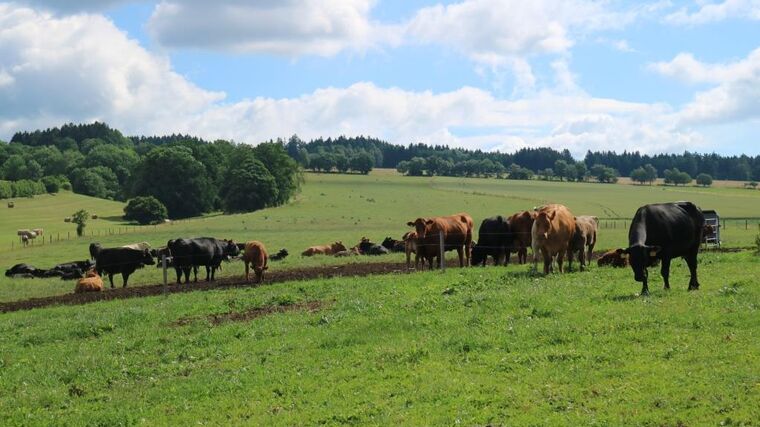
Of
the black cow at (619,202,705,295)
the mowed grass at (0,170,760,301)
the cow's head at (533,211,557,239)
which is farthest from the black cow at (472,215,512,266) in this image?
the black cow at (619,202,705,295)

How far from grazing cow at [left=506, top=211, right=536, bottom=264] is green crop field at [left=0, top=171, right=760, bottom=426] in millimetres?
6803

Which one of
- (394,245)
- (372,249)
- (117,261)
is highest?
(117,261)

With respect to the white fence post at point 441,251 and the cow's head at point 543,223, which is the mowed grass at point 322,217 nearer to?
the white fence post at point 441,251

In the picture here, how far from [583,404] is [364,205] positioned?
9432 centimetres

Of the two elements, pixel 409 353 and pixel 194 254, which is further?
pixel 194 254

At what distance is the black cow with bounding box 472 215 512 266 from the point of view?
105 feet

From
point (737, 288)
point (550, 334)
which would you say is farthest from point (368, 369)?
point (737, 288)

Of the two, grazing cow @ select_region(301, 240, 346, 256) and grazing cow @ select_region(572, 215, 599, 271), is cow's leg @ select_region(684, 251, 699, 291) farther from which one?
grazing cow @ select_region(301, 240, 346, 256)

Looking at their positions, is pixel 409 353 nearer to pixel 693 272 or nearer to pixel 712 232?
pixel 693 272

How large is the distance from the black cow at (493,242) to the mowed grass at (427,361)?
1143cm

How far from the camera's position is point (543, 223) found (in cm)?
2338

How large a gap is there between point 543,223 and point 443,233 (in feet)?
23.2

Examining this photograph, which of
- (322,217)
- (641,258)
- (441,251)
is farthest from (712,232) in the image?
(322,217)

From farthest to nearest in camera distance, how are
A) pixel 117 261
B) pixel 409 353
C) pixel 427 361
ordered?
pixel 117 261 → pixel 409 353 → pixel 427 361
